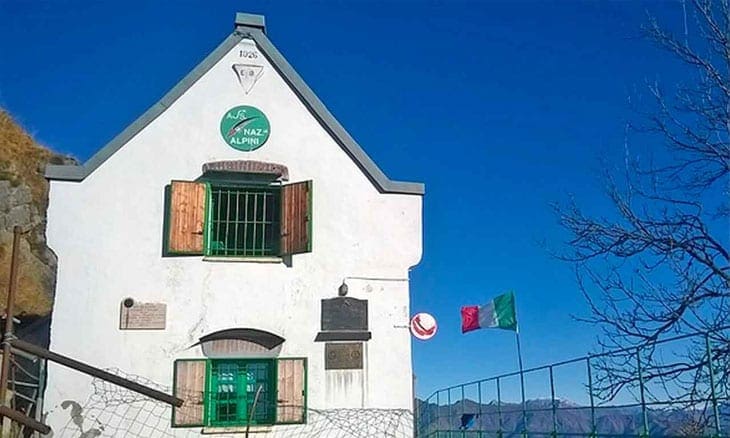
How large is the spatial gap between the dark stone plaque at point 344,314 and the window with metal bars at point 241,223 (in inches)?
54.1

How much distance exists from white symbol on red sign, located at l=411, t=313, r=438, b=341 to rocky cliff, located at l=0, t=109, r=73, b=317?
8.82 m

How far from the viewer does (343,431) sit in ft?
42.6

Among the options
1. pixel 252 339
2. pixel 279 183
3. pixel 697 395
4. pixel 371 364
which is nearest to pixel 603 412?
pixel 697 395

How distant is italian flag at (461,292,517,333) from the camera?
55.2ft

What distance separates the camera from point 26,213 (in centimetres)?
2152

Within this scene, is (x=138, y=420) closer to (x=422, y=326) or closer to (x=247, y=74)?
(x=422, y=326)

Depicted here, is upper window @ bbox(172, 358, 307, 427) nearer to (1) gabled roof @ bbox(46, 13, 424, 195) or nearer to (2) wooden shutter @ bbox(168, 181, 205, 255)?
(2) wooden shutter @ bbox(168, 181, 205, 255)

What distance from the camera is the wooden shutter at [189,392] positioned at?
12508 millimetres

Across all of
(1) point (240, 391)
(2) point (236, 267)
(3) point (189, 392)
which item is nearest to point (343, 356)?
(1) point (240, 391)

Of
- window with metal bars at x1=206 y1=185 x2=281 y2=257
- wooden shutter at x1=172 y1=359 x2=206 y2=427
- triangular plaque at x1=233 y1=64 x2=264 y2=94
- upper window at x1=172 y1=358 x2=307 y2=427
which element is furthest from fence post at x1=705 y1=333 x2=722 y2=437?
triangular plaque at x1=233 y1=64 x2=264 y2=94

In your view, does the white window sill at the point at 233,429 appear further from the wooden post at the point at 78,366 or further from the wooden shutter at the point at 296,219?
the wooden shutter at the point at 296,219

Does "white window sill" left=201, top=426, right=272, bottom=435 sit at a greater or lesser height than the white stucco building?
lesser

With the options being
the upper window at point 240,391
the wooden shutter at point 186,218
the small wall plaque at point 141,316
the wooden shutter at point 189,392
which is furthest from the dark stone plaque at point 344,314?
the small wall plaque at point 141,316

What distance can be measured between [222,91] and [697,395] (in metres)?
9.47
